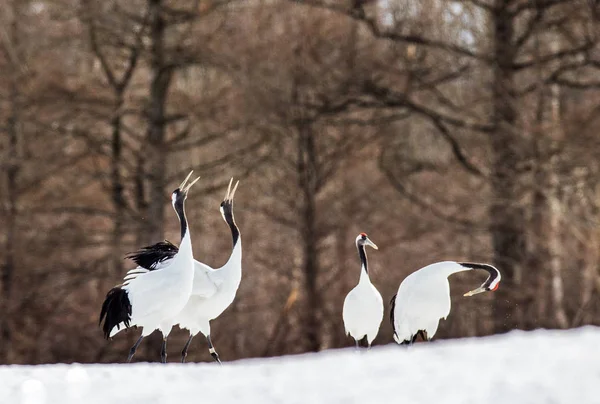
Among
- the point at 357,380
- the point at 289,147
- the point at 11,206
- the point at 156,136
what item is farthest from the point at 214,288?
the point at 289,147

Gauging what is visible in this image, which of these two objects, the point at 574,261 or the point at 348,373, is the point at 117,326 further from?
the point at 574,261

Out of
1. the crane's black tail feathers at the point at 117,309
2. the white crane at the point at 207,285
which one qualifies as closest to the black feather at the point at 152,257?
the white crane at the point at 207,285

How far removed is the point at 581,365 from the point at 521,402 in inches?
29.0

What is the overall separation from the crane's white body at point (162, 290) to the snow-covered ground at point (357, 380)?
2.09 meters

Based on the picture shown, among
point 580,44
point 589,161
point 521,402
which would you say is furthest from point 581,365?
point 580,44

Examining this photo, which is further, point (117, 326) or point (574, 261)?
point (574, 261)

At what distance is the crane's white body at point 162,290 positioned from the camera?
1023cm

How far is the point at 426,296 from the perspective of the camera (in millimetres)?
10570

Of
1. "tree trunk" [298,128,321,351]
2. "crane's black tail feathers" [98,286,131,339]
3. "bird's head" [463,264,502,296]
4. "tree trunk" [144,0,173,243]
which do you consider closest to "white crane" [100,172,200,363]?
"crane's black tail feathers" [98,286,131,339]

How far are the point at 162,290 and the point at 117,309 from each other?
0.76 m

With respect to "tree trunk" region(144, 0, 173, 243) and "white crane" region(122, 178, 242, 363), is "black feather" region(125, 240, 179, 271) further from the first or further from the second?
"tree trunk" region(144, 0, 173, 243)

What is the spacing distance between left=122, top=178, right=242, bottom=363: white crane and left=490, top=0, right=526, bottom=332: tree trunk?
9102 mm

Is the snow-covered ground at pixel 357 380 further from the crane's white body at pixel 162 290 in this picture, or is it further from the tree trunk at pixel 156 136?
the tree trunk at pixel 156 136

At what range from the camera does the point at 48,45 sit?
21469 mm
